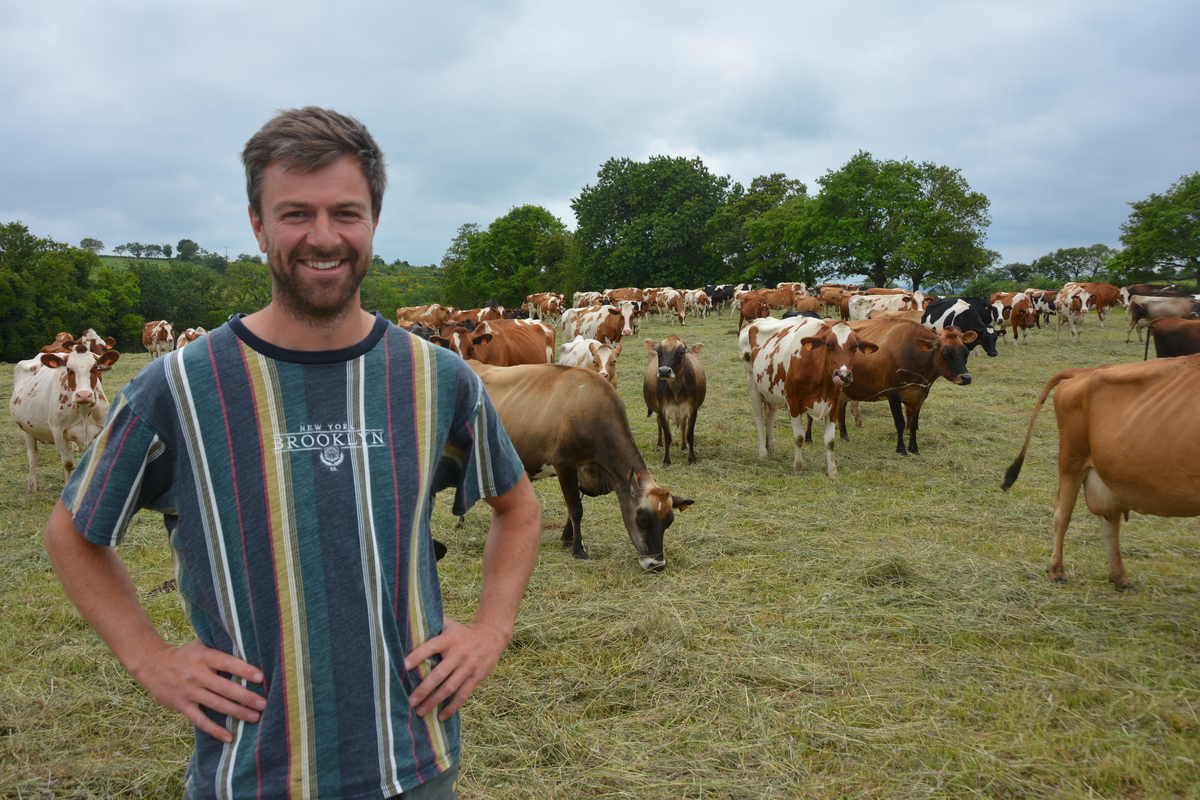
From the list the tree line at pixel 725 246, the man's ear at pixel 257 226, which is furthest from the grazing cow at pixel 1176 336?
the tree line at pixel 725 246

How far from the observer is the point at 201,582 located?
1.45 m

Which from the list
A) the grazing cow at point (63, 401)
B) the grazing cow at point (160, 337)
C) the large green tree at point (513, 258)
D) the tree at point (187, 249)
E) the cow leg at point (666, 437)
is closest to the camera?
the grazing cow at point (63, 401)

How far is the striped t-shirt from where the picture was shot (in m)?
1.42

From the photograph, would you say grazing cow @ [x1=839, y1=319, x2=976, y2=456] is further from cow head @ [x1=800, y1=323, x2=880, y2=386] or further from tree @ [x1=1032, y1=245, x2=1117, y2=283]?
tree @ [x1=1032, y1=245, x2=1117, y2=283]

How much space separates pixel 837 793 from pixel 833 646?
1476 millimetres

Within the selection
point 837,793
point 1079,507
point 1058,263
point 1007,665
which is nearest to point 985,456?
point 1079,507

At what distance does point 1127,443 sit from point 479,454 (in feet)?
16.8

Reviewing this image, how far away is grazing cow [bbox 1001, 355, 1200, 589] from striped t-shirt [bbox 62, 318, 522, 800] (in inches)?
207

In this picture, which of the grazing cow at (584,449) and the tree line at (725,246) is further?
the tree line at (725,246)

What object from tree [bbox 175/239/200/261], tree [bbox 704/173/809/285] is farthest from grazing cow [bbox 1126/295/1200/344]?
tree [bbox 175/239/200/261]

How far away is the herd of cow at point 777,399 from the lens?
499cm

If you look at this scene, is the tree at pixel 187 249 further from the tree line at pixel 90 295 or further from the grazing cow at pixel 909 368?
the grazing cow at pixel 909 368

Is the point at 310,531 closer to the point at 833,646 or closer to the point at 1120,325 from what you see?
the point at 833,646

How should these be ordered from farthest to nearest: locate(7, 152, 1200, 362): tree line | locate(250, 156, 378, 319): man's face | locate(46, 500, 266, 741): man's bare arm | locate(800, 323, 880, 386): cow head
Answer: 1. locate(7, 152, 1200, 362): tree line
2. locate(800, 323, 880, 386): cow head
3. locate(250, 156, 378, 319): man's face
4. locate(46, 500, 266, 741): man's bare arm
